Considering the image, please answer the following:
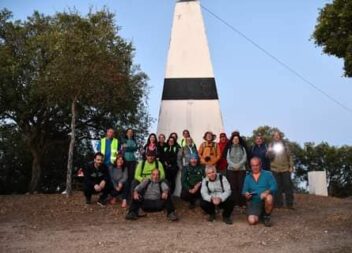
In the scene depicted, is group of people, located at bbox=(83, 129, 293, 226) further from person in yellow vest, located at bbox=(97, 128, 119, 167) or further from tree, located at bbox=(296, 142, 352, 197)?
tree, located at bbox=(296, 142, 352, 197)

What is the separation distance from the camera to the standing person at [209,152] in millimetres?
10898

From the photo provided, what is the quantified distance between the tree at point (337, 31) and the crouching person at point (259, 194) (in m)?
3.64

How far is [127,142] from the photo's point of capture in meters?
11.1

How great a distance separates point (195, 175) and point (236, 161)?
101 centimetres

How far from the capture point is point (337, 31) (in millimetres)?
11500

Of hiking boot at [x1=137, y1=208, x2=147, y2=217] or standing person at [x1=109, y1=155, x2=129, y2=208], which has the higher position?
standing person at [x1=109, y1=155, x2=129, y2=208]

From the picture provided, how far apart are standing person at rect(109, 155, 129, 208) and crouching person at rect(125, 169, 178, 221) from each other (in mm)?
1199

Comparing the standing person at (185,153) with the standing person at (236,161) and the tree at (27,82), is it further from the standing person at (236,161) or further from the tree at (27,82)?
the tree at (27,82)

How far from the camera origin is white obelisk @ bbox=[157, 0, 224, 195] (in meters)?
12.9

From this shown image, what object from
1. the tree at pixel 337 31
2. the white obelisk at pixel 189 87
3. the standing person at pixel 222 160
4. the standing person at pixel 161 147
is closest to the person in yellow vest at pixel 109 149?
the standing person at pixel 161 147

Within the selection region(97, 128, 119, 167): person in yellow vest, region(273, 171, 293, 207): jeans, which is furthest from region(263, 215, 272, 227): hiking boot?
region(97, 128, 119, 167): person in yellow vest

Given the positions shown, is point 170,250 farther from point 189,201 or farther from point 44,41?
point 44,41

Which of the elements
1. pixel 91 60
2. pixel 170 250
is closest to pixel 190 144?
pixel 91 60

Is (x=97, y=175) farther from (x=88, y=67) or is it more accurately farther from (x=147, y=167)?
(x=88, y=67)
